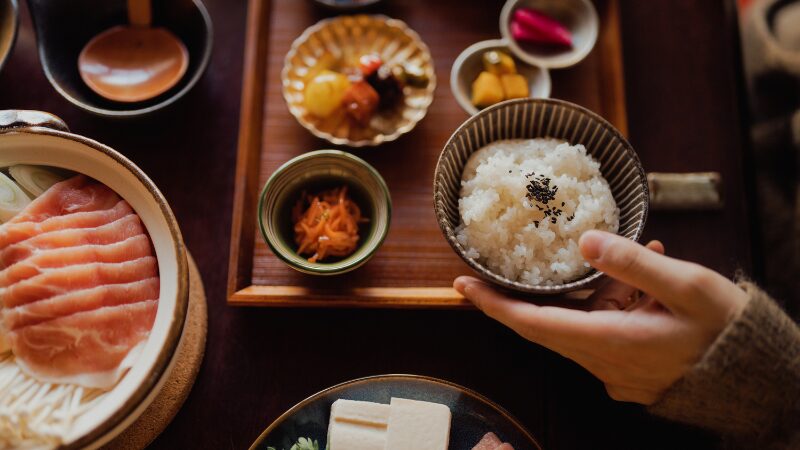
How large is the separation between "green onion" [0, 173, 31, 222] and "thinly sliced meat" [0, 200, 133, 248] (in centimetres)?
5

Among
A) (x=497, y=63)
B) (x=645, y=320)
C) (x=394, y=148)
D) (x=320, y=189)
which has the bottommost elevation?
(x=645, y=320)

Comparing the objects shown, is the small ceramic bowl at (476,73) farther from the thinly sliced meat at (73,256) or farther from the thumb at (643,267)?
the thinly sliced meat at (73,256)

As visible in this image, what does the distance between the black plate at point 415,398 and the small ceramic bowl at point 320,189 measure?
31 cm

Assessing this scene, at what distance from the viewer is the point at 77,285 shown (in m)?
1.43

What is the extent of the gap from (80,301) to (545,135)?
1258 millimetres

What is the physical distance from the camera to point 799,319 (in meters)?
1.91

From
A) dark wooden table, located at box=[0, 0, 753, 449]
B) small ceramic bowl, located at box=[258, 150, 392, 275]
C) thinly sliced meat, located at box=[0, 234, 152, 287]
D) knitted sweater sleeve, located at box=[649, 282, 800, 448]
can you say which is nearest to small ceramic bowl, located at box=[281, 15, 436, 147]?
small ceramic bowl, located at box=[258, 150, 392, 275]

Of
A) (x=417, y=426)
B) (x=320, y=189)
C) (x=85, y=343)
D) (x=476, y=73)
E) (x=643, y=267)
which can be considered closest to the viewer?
(x=643, y=267)

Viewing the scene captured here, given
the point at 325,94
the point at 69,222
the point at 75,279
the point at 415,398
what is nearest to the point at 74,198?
the point at 69,222

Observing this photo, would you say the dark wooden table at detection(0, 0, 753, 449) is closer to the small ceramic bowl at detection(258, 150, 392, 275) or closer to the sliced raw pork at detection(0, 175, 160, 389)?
the small ceramic bowl at detection(258, 150, 392, 275)

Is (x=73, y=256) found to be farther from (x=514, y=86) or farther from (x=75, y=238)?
(x=514, y=86)

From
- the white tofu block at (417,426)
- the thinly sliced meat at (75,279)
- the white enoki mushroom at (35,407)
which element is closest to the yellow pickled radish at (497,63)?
the white tofu block at (417,426)

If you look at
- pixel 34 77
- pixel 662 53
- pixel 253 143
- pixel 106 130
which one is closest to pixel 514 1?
pixel 662 53

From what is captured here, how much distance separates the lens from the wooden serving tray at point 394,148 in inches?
66.4
